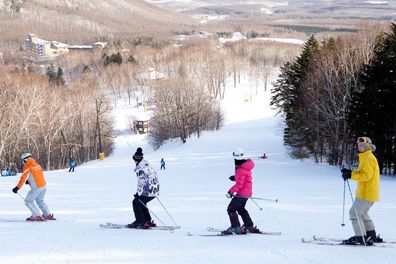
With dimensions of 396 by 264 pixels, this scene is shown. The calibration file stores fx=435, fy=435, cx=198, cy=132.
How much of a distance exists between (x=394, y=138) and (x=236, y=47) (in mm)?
106248

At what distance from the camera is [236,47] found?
406ft

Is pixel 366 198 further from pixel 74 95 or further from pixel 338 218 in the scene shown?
pixel 74 95

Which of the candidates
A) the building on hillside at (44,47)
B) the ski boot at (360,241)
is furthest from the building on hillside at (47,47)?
the ski boot at (360,241)

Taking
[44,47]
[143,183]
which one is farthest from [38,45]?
[143,183]

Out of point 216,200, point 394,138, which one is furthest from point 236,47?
point 216,200

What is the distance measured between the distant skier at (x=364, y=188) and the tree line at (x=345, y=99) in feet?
48.0

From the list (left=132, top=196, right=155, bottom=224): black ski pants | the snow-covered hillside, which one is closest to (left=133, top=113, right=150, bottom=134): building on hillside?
the snow-covered hillside

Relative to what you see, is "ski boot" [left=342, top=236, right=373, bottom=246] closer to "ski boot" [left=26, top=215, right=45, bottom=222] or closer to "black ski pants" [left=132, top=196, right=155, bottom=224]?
"black ski pants" [left=132, top=196, right=155, bottom=224]

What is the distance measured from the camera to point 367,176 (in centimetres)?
640

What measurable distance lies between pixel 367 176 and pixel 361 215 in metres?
0.72

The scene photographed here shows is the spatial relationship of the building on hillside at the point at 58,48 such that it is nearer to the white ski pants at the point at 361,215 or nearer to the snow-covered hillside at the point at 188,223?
the snow-covered hillside at the point at 188,223

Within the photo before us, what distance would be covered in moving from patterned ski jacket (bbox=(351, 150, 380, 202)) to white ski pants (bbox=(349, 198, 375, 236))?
0.10 metres

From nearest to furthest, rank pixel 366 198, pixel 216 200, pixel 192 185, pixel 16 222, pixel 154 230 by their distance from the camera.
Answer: pixel 366 198
pixel 154 230
pixel 16 222
pixel 216 200
pixel 192 185

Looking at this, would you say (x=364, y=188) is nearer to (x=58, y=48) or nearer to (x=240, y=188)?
(x=240, y=188)
